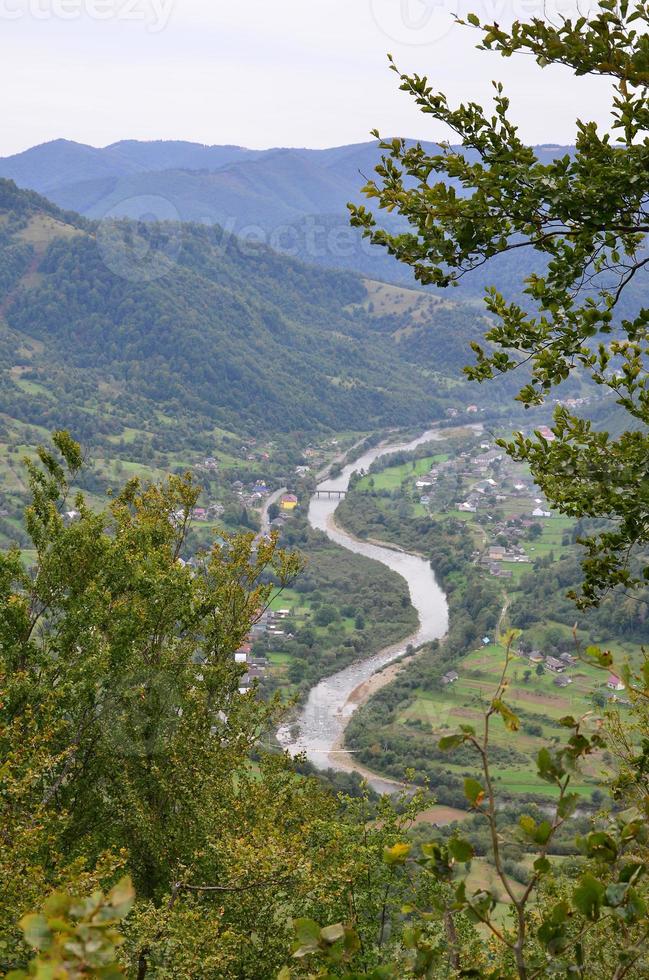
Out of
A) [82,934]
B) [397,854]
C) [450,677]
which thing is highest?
[82,934]

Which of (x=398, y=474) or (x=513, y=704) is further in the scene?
(x=398, y=474)

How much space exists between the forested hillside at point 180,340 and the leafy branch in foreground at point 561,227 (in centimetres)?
8449

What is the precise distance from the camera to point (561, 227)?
4.23 meters

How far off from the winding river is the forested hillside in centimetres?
2977

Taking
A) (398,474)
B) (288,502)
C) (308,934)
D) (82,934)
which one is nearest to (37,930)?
(82,934)

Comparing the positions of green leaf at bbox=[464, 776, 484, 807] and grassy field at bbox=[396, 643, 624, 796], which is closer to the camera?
green leaf at bbox=[464, 776, 484, 807]

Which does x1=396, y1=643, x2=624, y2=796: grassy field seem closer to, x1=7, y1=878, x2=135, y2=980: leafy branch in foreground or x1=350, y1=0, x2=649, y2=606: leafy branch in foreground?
x1=350, y1=0, x2=649, y2=606: leafy branch in foreground

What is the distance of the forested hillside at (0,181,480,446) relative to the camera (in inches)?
3954

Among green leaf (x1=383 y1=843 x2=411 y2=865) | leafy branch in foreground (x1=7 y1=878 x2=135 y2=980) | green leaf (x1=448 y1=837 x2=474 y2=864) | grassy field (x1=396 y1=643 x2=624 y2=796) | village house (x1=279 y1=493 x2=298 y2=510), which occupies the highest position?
leafy branch in foreground (x1=7 y1=878 x2=135 y2=980)

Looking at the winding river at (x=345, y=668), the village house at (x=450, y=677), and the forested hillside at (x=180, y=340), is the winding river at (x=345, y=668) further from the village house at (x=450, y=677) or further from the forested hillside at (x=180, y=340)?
the forested hillside at (x=180, y=340)

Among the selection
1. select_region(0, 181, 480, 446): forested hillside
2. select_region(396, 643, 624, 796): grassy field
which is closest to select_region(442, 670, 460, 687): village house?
select_region(396, 643, 624, 796): grassy field

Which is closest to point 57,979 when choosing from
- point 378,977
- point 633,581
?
point 378,977

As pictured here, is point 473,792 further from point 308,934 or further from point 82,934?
point 82,934

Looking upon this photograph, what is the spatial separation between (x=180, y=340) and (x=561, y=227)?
359 ft
